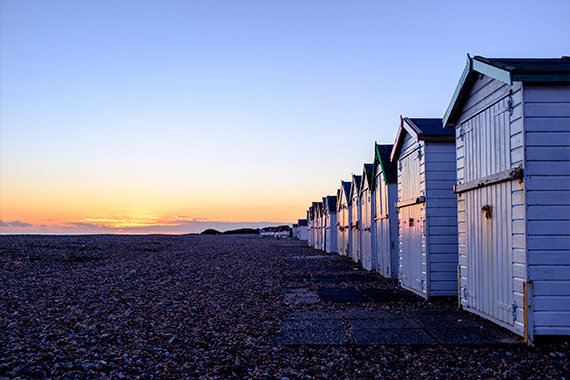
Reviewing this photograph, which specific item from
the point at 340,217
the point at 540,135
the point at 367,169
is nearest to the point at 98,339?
the point at 540,135

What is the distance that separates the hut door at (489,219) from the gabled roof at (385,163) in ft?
22.3

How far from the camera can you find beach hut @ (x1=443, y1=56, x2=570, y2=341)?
7.31 meters

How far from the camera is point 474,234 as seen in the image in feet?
31.2

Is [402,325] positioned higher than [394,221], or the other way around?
[394,221]

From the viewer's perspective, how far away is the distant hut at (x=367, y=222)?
2067cm

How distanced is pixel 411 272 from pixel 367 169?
9.47 metres

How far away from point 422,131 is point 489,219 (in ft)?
13.3

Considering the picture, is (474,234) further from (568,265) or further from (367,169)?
(367,169)

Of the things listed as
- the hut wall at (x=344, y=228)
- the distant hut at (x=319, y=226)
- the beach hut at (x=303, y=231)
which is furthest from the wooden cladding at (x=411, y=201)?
the beach hut at (x=303, y=231)

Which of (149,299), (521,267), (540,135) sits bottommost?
(149,299)

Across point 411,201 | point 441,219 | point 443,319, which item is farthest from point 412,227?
point 443,319

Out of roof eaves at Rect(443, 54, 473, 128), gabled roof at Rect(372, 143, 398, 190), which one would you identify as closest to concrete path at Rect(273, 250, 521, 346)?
gabled roof at Rect(372, 143, 398, 190)

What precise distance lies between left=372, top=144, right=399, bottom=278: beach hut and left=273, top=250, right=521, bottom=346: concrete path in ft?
7.20

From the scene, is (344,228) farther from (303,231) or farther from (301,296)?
(303,231)
